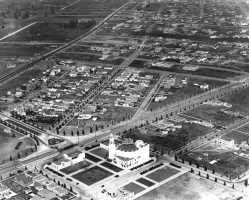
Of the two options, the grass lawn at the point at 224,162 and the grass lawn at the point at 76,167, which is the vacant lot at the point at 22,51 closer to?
the grass lawn at the point at 76,167

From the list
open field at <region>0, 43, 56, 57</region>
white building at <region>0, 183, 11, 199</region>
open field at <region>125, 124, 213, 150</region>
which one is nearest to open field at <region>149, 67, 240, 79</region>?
open field at <region>125, 124, 213, 150</region>

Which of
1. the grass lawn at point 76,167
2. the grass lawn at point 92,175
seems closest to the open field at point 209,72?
the grass lawn at point 76,167

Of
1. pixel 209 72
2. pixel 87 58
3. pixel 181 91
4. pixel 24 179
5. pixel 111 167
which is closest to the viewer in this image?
pixel 24 179

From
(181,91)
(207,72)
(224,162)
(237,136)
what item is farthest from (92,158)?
(207,72)

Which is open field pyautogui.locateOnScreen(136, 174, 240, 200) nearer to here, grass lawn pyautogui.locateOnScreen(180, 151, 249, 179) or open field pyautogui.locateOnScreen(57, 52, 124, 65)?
grass lawn pyautogui.locateOnScreen(180, 151, 249, 179)

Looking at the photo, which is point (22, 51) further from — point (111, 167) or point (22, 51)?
point (111, 167)

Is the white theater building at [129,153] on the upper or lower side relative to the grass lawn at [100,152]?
upper

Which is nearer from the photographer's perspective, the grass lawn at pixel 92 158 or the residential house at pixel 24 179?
the residential house at pixel 24 179
